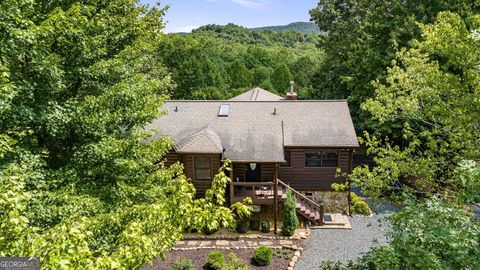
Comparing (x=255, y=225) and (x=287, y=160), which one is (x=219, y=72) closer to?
(x=287, y=160)

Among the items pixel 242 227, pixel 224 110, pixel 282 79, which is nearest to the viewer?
pixel 242 227

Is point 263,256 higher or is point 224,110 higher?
point 224,110

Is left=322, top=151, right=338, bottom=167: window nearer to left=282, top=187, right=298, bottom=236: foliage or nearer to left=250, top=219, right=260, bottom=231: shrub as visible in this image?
left=282, top=187, right=298, bottom=236: foliage

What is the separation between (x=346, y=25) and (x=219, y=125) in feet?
57.0

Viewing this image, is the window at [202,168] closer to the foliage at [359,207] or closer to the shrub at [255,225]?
the shrub at [255,225]

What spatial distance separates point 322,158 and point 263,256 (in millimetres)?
6531

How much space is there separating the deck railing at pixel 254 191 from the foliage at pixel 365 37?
858 cm

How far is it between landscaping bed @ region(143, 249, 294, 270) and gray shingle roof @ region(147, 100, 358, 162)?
14.1 feet

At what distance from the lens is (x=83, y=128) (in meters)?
9.17

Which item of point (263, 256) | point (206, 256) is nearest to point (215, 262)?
point (206, 256)

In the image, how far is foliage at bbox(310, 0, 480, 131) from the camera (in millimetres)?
20109

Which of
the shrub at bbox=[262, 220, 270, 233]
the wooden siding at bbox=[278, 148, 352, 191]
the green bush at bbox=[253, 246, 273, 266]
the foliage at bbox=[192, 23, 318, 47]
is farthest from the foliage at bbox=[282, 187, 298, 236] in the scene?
the foliage at bbox=[192, 23, 318, 47]

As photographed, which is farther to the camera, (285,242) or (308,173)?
(308,173)

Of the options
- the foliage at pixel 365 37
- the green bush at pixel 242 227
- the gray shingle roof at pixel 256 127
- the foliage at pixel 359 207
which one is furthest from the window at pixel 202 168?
the foliage at pixel 365 37
